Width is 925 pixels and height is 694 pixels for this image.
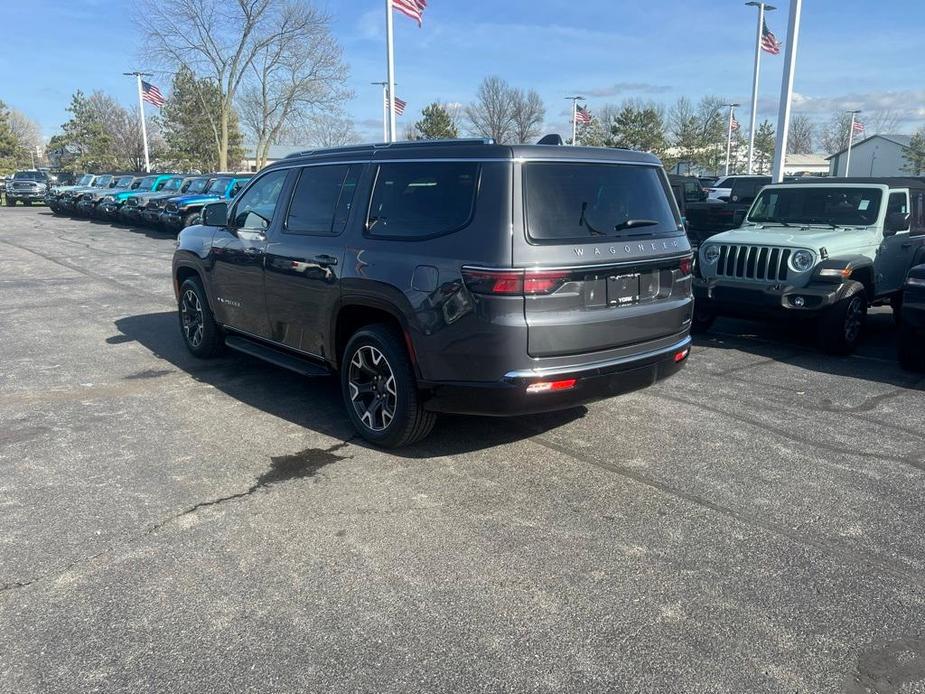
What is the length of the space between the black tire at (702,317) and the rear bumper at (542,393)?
3802mm

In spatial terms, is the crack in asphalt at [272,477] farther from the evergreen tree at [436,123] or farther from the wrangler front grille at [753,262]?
the evergreen tree at [436,123]

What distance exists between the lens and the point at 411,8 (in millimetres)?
18594

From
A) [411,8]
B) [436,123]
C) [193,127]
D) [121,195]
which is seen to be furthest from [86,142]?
[411,8]

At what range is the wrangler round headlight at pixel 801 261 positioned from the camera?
294 inches

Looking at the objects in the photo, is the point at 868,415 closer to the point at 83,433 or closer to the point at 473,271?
the point at 473,271

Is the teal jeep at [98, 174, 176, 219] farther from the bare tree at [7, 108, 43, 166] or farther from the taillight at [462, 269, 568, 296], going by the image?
the bare tree at [7, 108, 43, 166]

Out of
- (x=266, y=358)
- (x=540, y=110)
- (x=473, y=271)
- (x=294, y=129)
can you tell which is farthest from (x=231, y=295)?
(x=540, y=110)

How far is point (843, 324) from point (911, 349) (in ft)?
2.15

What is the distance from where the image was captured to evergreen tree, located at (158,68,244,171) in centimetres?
5172

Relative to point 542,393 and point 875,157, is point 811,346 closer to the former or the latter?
point 542,393

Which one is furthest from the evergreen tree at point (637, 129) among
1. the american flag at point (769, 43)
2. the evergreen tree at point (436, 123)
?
the american flag at point (769, 43)

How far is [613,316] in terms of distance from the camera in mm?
4332

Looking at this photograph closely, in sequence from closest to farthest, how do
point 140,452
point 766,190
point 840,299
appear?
point 140,452 → point 840,299 → point 766,190

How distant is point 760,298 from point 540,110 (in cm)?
5704
